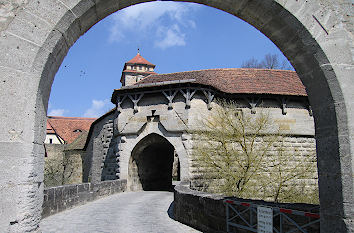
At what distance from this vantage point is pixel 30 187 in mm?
2521

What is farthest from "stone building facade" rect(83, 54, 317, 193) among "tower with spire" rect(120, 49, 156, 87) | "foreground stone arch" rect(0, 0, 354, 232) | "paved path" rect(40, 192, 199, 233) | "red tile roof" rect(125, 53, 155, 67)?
"red tile roof" rect(125, 53, 155, 67)

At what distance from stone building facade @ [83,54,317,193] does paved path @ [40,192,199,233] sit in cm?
469

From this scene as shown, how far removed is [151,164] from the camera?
16.4m

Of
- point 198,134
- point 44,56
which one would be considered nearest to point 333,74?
point 44,56

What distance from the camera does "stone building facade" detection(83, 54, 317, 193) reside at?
535 inches

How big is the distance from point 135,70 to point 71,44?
133 feet

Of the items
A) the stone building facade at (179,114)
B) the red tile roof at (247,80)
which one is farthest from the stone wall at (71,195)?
the red tile roof at (247,80)

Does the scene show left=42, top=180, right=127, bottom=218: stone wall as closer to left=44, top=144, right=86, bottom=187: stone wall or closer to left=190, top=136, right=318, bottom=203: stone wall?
left=190, top=136, right=318, bottom=203: stone wall

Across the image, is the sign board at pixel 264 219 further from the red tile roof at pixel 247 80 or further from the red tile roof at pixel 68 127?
the red tile roof at pixel 68 127

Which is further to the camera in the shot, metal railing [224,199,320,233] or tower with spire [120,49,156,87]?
tower with spire [120,49,156,87]

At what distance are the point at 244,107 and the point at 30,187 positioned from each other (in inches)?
512

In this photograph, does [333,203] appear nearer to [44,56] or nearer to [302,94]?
[44,56]

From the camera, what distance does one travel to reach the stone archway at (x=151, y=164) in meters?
14.5

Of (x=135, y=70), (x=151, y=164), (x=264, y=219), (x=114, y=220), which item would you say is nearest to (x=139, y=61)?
(x=135, y=70)
